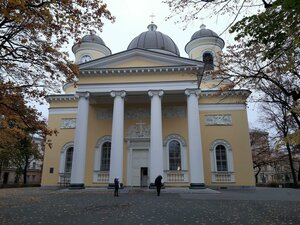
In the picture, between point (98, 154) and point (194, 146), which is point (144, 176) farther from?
point (194, 146)

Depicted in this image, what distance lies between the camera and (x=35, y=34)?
9367 mm

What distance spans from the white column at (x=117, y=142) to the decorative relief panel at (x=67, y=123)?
729 cm

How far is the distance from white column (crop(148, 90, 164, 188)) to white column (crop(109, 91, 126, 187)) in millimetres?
2372

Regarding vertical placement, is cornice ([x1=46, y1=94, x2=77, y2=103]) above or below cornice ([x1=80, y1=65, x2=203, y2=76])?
Answer: below

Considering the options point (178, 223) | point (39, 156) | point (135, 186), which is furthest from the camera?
point (39, 156)

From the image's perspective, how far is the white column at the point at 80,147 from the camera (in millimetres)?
19062

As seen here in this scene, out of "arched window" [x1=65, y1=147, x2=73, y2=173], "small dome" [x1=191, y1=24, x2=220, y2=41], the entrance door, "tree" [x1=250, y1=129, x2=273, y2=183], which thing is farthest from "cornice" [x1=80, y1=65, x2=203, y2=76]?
"tree" [x1=250, y1=129, x2=273, y2=183]

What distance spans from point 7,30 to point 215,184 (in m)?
Result: 19.9

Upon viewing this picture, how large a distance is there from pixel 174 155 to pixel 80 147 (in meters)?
8.55

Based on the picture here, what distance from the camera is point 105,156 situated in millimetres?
23500

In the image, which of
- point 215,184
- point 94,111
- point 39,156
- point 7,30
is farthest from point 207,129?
point 39,156

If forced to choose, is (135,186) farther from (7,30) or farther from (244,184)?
(7,30)

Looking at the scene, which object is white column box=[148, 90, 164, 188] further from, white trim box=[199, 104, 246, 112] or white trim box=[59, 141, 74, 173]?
white trim box=[59, 141, 74, 173]

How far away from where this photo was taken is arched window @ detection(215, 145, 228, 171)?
23.1 m
